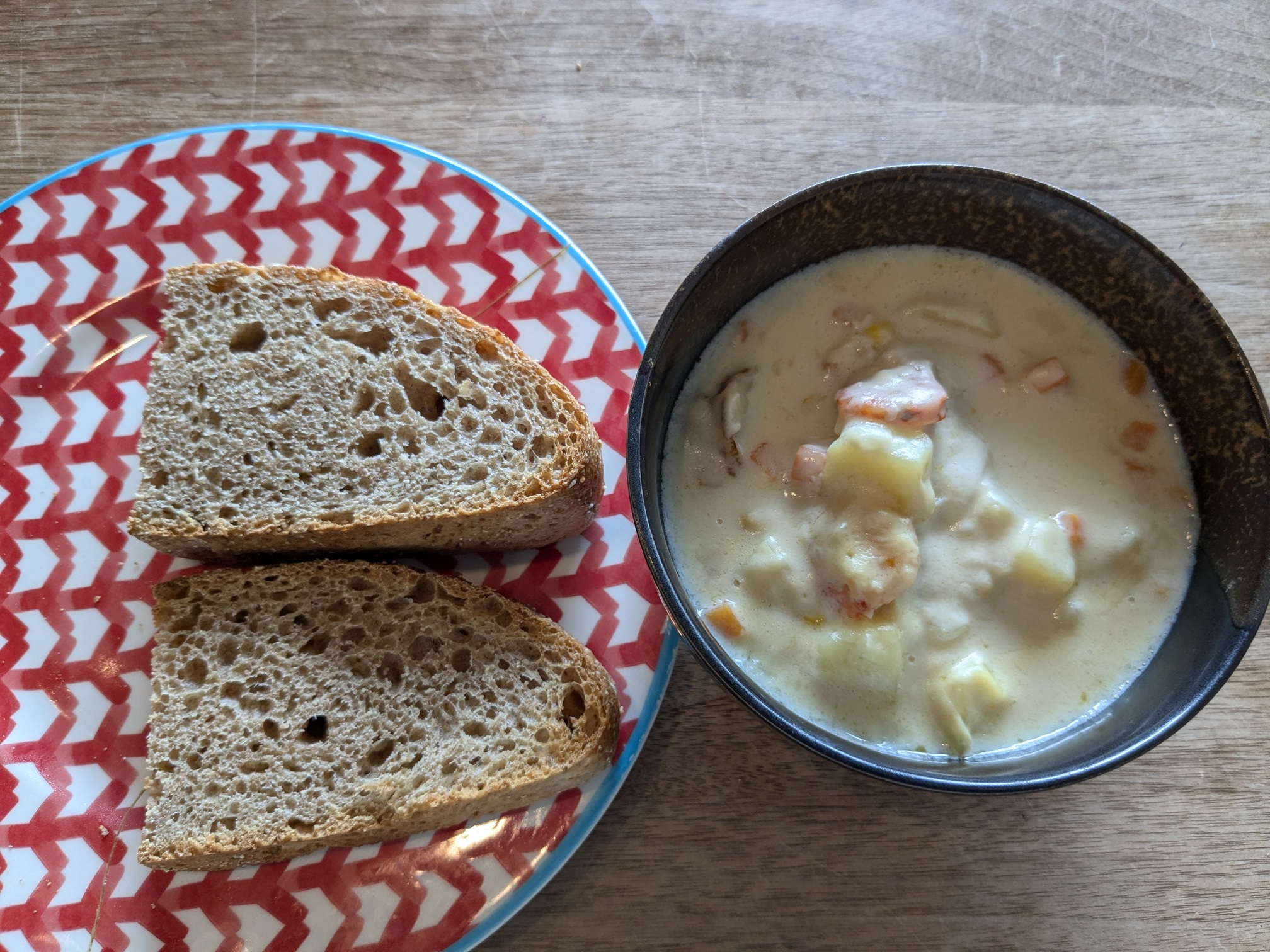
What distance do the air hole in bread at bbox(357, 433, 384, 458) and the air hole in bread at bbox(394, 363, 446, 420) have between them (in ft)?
0.27

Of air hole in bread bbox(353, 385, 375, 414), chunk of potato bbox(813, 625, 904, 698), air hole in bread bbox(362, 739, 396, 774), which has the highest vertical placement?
air hole in bread bbox(353, 385, 375, 414)

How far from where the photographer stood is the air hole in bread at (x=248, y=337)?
157 centimetres

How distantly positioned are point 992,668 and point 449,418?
39.4 inches

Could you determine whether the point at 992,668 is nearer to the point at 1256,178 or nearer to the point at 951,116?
the point at 951,116

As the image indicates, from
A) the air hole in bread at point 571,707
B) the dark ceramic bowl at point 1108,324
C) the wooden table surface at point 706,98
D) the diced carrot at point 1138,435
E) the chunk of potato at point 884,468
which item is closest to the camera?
the dark ceramic bowl at point 1108,324

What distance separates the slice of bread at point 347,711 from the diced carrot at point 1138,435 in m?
0.94

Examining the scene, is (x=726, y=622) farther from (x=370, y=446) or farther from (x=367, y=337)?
(x=367, y=337)

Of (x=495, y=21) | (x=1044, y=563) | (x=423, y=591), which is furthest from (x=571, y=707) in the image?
(x=495, y=21)

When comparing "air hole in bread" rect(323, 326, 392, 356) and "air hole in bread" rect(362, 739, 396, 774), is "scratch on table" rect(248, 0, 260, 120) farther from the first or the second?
"air hole in bread" rect(362, 739, 396, 774)

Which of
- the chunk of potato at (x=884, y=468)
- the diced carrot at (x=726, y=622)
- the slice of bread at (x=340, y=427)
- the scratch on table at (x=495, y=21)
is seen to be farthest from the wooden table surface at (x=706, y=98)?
the diced carrot at (x=726, y=622)

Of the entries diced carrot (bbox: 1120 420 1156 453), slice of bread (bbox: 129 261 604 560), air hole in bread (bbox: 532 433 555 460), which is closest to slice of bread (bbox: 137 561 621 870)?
slice of bread (bbox: 129 261 604 560)

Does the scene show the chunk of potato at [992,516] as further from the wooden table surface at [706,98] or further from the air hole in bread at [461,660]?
the air hole in bread at [461,660]

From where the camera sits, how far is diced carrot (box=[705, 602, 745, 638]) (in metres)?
1.26

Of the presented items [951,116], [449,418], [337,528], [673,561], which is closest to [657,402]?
[673,561]
